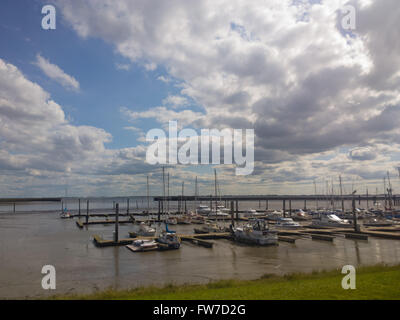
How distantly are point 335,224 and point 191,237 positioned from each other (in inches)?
1398

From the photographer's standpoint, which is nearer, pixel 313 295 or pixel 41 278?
pixel 313 295

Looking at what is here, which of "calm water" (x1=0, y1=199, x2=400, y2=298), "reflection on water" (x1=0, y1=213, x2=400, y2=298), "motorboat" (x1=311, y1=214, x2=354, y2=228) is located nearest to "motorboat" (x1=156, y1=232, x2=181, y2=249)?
"reflection on water" (x1=0, y1=213, x2=400, y2=298)

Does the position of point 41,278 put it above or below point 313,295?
below

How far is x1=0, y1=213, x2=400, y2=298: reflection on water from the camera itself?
27953 millimetres

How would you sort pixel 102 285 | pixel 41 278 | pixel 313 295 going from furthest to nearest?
pixel 41 278, pixel 102 285, pixel 313 295

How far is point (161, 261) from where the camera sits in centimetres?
3722

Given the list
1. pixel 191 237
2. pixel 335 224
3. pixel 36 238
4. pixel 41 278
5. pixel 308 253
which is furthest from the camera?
pixel 335 224

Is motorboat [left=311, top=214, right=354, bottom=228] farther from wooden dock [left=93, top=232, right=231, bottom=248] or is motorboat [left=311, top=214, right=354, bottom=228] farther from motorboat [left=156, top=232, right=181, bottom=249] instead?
motorboat [left=156, top=232, right=181, bottom=249]

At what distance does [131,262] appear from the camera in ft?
120

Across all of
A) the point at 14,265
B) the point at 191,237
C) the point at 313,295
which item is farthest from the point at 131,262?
the point at 313,295

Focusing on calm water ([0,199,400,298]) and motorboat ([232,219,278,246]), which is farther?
motorboat ([232,219,278,246])

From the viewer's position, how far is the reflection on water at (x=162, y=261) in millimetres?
27953

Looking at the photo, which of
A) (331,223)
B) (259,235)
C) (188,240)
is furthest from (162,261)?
(331,223)
